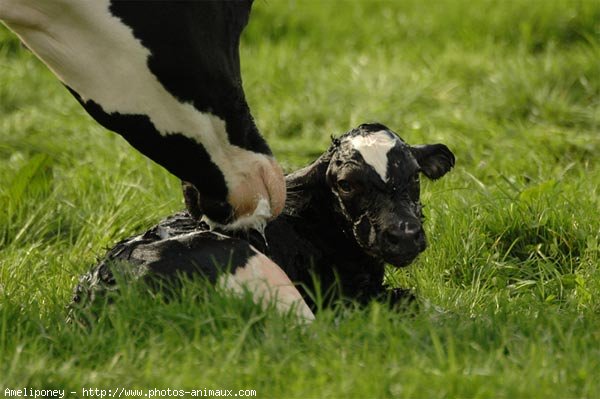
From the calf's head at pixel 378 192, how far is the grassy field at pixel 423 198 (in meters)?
0.30

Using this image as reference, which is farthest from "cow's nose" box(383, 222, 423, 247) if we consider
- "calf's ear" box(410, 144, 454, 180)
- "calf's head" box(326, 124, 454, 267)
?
"calf's ear" box(410, 144, 454, 180)

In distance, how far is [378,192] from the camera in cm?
499

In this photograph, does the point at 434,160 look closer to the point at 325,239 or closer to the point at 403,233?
the point at 325,239

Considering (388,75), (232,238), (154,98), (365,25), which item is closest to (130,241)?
(232,238)

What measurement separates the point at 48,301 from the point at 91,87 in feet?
3.96

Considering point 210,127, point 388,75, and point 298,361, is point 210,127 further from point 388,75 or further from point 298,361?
point 388,75

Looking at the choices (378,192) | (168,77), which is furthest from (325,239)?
(168,77)

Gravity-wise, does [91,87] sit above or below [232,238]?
above

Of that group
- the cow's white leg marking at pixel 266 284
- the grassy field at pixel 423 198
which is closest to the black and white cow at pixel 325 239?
the cow's white leg marking at pixel 266 284

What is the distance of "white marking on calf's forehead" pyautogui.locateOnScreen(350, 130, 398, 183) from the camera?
16.4ft

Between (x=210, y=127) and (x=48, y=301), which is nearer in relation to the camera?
(x=210, y=127)

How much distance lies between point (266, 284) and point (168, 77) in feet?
2.79

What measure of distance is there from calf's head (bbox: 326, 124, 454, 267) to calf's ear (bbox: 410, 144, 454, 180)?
12cm

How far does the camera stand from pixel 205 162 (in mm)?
4586
